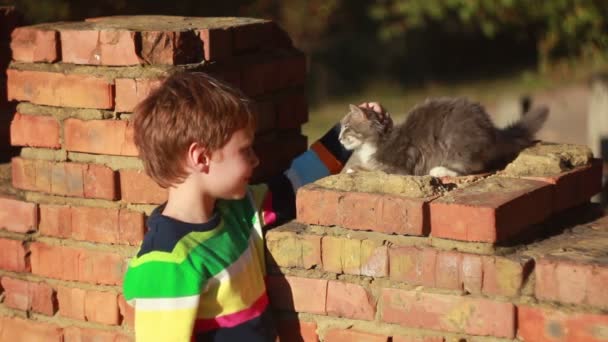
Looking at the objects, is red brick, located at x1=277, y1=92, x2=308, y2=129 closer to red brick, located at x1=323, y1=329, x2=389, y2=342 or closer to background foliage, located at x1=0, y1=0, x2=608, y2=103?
red brick, located at x1=323, y1=329, x2=389, y2=342

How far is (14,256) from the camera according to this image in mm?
3389

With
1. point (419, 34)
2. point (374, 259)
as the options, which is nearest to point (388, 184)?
point (374, 259)

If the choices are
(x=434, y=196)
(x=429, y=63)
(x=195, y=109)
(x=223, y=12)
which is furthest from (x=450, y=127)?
(x=429, y=63)

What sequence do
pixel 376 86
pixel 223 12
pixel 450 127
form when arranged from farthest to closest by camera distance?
pixel 376 86 → pixel 223 12 → pixel 450 127

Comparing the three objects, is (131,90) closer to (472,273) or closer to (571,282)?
(472,273)

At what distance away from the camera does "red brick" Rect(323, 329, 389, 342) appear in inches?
112

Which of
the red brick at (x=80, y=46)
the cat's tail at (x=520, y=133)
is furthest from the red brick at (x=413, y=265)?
the red brick at (x=80, y=46)

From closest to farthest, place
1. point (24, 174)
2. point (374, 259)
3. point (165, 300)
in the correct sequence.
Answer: point (165, 300), point (374, 259), point (24, 174)

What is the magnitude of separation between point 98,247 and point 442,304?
111 centimetres

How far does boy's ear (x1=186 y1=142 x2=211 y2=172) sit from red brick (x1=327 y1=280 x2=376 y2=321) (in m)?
0.48

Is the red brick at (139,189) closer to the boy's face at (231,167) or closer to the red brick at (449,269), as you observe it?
the boy's face at (231,167)

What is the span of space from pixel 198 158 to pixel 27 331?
3.40 ft

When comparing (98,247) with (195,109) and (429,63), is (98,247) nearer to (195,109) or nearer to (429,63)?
(195,109)

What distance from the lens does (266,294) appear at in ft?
9.77
